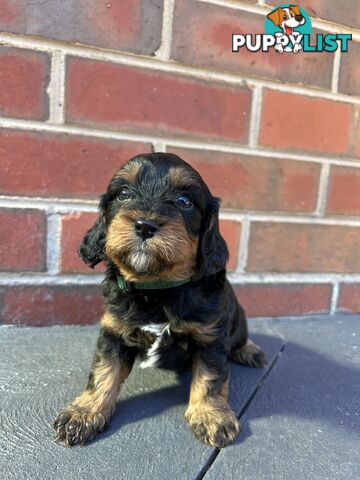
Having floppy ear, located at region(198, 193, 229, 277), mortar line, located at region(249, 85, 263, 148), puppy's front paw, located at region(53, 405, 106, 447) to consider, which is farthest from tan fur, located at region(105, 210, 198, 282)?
mortar line, located at region(249, 85, 263, 148)

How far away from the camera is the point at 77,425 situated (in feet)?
4.73

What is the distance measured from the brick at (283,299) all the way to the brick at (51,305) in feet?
2.78

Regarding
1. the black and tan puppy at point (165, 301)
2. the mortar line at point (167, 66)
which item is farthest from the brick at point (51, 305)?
the mortar line at point (167, 66)

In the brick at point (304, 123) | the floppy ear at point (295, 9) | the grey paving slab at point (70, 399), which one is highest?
the floppy ear at point (295, 9)

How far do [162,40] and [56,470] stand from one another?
1930 millimetres

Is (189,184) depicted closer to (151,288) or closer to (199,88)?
(151,288)

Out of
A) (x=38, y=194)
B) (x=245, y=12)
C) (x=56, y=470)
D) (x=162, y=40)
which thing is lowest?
(x=56, y=470)

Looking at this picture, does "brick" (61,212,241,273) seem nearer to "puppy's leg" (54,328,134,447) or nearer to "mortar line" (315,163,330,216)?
"puppy's leg" (54,328,134,447)

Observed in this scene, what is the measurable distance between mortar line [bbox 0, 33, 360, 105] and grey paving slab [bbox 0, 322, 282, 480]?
1386mm

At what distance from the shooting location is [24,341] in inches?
82.4

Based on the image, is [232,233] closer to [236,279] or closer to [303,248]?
[236,279]

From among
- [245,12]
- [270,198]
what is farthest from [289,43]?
[270,198]

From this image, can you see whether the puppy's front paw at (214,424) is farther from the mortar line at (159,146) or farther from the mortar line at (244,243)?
the mortar line at (159,146)

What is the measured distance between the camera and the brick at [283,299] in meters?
2.57
